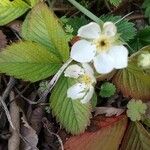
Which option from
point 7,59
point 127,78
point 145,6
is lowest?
point 127,78

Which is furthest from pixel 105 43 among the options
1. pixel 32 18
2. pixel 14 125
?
pixel 14 125

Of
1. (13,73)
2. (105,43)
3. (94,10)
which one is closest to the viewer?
(105,43)

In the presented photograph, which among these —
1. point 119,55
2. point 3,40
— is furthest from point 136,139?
point 3,40

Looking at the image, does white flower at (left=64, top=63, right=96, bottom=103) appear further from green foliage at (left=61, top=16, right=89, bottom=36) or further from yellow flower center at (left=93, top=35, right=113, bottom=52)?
green foliage at (left=61, top=16, right=89, bottom=36)

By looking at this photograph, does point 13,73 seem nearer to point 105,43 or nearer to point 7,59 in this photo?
point 7,59

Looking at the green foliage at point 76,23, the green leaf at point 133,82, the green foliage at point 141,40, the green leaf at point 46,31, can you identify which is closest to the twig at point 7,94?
the green leaf at point 46,31

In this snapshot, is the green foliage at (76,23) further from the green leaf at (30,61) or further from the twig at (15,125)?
the twig at (15,125)
